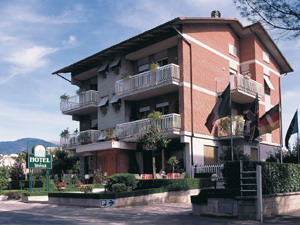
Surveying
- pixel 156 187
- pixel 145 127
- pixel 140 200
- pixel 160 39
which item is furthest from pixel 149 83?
pixel 140 200

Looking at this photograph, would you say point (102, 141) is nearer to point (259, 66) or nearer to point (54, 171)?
point (54, 171)

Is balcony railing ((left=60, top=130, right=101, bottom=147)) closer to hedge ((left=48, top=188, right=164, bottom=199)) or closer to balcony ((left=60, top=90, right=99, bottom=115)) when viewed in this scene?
balcony ((left=60, top=90, right=99, bottom=115))

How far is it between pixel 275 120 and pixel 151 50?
37.2 feet

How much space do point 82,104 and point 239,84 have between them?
12613mm

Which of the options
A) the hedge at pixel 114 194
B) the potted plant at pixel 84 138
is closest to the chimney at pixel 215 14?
the potted plant at pixel 84 138

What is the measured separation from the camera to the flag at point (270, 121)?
19188 mm

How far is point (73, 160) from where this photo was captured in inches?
1356

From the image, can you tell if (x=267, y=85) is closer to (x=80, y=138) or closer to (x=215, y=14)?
(x=215, y=14)

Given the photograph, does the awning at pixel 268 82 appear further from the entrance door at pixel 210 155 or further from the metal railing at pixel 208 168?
the metal railing at pixel 208 168

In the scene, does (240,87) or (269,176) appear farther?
(240,87)

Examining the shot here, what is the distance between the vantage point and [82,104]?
31.7m

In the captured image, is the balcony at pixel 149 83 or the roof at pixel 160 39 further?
the roof at pixel 160 39

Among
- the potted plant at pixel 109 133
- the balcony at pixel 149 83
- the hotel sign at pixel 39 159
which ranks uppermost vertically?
the balcony at pixel 149 83

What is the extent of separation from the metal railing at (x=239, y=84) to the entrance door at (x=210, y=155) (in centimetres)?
412
